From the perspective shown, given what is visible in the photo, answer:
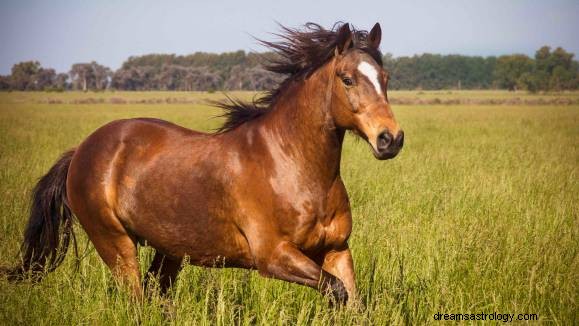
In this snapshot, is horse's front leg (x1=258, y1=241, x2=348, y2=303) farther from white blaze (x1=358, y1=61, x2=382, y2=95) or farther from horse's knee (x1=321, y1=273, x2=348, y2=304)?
white blaze (x1=358, y1=61, x2=382, y2=95)

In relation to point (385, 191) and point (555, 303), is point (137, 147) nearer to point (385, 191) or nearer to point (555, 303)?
point (555, 303)

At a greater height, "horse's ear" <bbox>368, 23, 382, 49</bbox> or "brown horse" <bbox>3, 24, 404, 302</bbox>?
"horse's ear" <bbox>368, 23, 382, 49</bbox>

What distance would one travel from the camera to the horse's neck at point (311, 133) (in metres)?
3.46

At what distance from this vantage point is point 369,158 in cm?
1312

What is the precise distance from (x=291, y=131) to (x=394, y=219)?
10.1 feet

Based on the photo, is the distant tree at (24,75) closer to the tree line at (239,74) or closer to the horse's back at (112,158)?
the tree line at (239,74)

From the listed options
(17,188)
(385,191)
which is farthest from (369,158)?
(17,188)

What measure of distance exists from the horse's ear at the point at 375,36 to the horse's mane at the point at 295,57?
0.05 meters

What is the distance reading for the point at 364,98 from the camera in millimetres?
3168

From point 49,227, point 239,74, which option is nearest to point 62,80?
point 239,74

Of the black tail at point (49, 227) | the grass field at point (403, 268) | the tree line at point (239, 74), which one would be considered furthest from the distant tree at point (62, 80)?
the black tail at point (49, 227)

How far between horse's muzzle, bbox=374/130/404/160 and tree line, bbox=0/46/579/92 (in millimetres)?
89325

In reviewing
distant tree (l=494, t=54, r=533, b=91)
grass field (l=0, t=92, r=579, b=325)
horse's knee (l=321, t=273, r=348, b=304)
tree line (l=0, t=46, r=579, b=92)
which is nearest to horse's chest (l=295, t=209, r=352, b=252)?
horse's knee (l=321, t=273, r=348, b=304)

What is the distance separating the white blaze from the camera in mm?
3168
